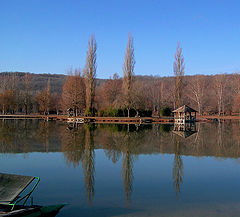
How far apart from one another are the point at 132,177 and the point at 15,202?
381 cm

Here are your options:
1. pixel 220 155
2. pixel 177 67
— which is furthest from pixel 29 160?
pixel 177 67

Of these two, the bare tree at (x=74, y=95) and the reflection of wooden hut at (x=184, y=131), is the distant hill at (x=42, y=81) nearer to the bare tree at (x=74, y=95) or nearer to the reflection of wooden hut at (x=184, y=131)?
the bare tree at (x=74, y=95)

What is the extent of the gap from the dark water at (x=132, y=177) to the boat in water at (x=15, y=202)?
0.58m

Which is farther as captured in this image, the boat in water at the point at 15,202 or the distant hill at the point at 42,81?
the distant hill at the point at 42,81

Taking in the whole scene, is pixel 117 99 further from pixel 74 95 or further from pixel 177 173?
pixel 177 173

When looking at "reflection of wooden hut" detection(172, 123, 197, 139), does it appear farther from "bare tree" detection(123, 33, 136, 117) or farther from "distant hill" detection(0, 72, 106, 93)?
"distant hill" detection(0, 72, 106, 93)

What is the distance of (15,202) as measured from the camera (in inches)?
175

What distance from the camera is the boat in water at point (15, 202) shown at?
409cm

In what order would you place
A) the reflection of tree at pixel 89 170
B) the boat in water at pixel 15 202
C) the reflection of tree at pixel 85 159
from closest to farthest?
the boat in water at pixel 15 202, the reflection of tree at pixel 89 170, the reflection of tree at pixel 85 159

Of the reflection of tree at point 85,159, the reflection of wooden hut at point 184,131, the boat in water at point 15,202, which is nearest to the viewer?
the boat in water at point 15,202

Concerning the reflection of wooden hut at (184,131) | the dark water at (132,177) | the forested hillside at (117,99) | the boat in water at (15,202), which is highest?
the forested hillside at (117,99)

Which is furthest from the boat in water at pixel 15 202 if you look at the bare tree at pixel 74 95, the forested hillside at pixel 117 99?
the bare tree at pixel 74 95

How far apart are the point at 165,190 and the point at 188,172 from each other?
6.69 ft

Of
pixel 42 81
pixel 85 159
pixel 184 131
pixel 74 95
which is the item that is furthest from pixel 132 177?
pixel 42 81
